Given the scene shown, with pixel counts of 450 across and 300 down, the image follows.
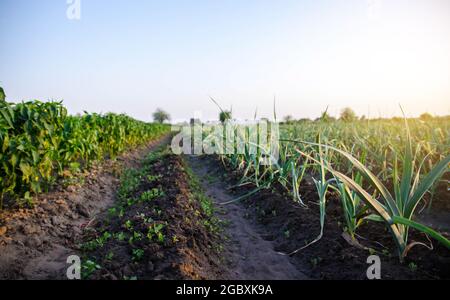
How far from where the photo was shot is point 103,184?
5145 millimetres

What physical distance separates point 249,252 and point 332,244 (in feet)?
2.72

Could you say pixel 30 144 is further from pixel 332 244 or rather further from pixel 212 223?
pixel 332 244

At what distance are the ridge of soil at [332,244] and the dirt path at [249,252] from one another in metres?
0.09

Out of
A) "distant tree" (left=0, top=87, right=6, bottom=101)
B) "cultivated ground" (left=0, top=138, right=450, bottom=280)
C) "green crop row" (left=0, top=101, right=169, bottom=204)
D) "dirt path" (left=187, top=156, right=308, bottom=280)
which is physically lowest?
"dirt path" (left=187, top=156, right=308, bottom=280)

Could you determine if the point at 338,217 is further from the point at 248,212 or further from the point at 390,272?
the point at 248,212

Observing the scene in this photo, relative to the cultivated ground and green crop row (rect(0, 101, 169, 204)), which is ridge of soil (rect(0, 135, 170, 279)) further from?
green crop row (rect(0, 101, 169, 204))

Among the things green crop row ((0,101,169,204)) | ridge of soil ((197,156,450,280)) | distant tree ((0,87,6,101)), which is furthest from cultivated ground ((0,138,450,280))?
distant tree ((0,87,6,101))

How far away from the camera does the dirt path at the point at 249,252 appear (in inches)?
96.9

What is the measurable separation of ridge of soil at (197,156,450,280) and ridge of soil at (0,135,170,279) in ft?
6.95

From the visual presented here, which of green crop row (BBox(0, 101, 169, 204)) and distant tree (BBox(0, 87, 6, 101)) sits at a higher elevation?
distant tree (BBox(0, 87, 6, 101))

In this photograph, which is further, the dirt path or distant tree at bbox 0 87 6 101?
distant tree at bbox 0 87 6 101

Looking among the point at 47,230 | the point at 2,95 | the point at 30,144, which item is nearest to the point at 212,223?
the point at 47,230

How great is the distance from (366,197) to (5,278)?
2772 mm

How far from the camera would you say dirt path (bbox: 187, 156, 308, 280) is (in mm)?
2462
